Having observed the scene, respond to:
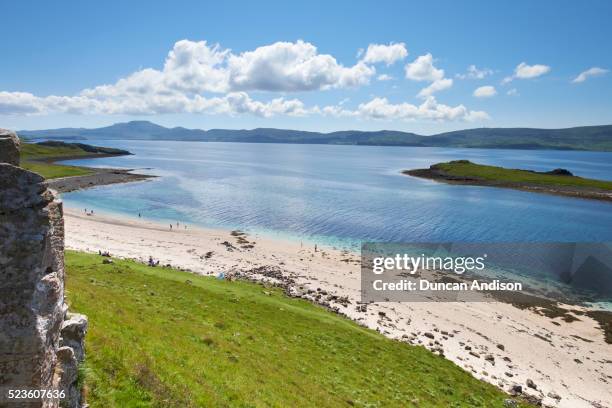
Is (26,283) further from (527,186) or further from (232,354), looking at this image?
(527,186)

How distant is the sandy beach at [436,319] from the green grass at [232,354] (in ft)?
18.4

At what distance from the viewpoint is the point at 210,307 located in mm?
29906

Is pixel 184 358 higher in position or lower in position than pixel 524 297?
higher

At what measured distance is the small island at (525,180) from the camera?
13962 centimetres

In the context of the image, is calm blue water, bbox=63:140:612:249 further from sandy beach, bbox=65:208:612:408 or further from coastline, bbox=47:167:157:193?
sandy beach, bbox=65:208:612:408

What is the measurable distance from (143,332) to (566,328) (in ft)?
147

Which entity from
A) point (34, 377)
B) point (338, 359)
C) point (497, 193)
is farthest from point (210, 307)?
point (497, 193)

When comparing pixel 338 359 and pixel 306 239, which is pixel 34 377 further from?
pixel 306 239

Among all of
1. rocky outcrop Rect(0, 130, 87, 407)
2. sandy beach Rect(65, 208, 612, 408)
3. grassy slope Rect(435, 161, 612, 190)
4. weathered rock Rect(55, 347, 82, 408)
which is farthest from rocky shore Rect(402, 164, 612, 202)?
rocky outcrop Rect(0, 130, 87, 407)

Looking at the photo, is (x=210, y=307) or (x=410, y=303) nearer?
(x=210, y=307)

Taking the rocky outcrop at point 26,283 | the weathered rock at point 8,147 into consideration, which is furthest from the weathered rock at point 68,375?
the weathered rock at point 8,147

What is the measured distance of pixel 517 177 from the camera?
16550 centimetres

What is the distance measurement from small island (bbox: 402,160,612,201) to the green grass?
455ft

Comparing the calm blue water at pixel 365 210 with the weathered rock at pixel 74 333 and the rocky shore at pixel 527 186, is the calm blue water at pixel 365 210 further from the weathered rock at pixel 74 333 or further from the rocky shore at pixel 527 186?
the weathered rock at pixel 74 333
